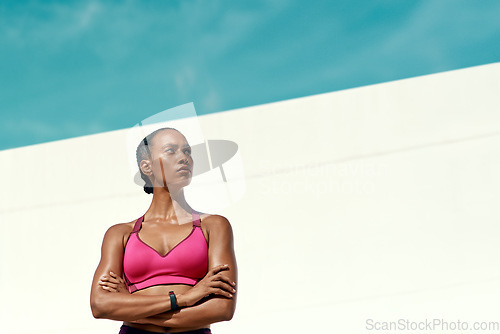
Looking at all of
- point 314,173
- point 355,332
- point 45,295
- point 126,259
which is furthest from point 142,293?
point 45,295

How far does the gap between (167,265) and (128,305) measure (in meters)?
0.22

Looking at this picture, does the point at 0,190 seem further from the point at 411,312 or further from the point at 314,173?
the point at 411,312

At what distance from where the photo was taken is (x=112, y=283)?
7.21 ft

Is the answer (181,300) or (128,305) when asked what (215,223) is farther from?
(128,305)

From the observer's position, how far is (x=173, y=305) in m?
2.07

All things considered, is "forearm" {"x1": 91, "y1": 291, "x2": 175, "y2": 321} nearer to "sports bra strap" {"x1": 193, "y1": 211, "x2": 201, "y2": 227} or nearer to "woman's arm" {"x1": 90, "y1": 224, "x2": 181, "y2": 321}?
"woman's arm" {"x1": 90, "y1": 224, "x2": 181, "y2": 321}

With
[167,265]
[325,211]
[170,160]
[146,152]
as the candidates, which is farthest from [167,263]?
[325,211]

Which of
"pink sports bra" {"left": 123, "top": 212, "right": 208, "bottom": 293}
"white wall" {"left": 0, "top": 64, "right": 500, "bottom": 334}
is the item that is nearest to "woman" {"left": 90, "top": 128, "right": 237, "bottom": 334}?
"pink sports bra" {"left": 123, "top": 212, "right": 208, "bottom": 293}

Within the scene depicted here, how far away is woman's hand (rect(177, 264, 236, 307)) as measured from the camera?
2086mm

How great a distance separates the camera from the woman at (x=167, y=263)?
2.09 metres

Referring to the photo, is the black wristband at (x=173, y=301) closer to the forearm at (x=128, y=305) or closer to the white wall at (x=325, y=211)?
the forearm at (x=128, y=305)

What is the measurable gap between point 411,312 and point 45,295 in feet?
16.1

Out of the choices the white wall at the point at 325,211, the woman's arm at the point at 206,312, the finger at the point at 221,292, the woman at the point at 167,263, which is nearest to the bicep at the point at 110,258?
the woman at the point at 167,263

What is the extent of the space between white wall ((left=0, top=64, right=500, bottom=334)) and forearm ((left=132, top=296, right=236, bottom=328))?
508 cm
